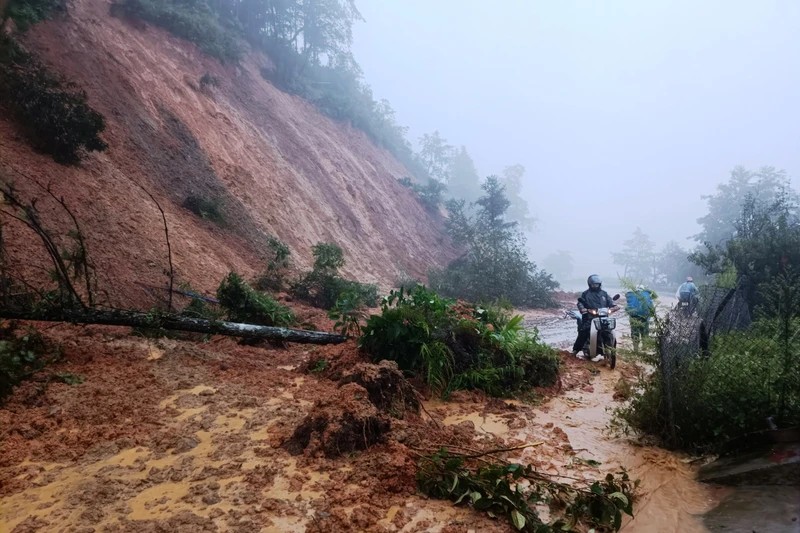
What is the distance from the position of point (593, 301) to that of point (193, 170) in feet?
44.9

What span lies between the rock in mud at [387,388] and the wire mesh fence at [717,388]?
2558 millimetres

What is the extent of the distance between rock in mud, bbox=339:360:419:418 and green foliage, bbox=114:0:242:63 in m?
21.4

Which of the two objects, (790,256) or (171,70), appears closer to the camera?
(790,256)

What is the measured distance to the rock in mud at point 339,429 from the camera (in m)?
3.93

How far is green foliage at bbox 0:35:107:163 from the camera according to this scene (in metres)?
10.6

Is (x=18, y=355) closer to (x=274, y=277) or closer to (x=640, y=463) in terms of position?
(x=640, y=463)

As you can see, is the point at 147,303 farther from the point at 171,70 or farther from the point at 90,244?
the point at 171,70

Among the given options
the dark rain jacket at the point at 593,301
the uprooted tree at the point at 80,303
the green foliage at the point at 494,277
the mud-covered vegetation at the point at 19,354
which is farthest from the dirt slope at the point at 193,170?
the dark rain jacket at the point at 593,301

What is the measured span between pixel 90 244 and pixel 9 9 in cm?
595

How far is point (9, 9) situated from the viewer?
33.5 ft

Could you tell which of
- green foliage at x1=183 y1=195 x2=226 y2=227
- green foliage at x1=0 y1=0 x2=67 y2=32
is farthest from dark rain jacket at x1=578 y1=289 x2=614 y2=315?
green foliage at x1=0 y1=0 x2=67 y2=32

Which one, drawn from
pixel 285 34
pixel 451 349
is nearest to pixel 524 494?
pixel 451 349

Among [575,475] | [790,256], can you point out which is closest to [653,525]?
[575,475]

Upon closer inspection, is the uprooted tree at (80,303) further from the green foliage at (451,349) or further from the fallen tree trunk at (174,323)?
the green foliage at (451,349)
